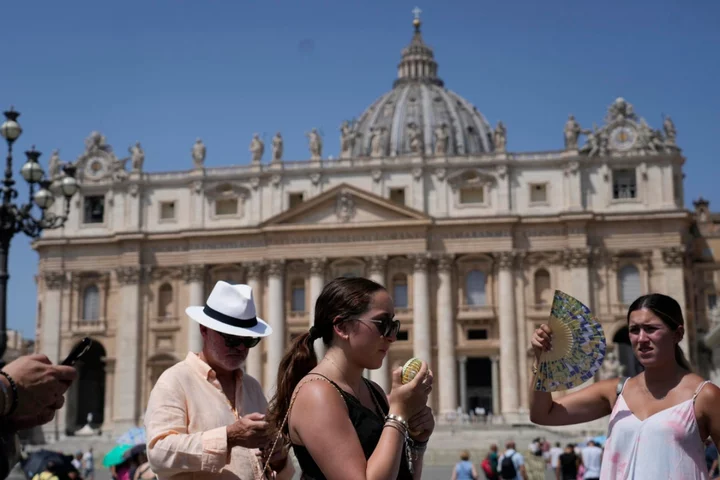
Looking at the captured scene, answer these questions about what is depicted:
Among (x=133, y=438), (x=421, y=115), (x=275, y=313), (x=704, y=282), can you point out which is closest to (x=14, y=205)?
(x=133, y=438)

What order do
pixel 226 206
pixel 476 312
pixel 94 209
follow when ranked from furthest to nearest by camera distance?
pixel 94 209
pixel 226 206
pixel 476 312

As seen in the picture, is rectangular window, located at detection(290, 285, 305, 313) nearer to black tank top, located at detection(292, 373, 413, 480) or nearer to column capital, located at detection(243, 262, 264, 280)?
column capital, located at detection(243, 262, 264, 280)

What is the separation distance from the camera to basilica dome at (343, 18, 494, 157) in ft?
267

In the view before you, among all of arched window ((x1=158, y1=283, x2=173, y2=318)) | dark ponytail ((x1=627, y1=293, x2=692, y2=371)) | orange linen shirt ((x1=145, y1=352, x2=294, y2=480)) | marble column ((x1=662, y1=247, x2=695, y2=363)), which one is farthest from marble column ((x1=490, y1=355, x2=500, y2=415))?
dark ponytail ((x1=627, y1=293, x2=692, y2=371))

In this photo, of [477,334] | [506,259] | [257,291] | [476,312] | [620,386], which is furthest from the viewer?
[257,291]

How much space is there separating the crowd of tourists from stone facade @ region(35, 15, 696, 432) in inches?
1721

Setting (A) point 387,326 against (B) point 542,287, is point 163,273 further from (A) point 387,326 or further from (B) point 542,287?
(A) point 387,326

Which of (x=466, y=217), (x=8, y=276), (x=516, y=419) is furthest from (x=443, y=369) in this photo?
(x=8, y=276)

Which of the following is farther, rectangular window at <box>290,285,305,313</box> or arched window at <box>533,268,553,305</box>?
rectangular window at <box>290,285,305,313</box>

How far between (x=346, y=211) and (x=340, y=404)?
47.6 meters

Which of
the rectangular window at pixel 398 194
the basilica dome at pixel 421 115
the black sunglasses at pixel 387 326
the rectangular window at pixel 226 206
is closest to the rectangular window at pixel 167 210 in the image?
the rectangular window at pixel 226 206

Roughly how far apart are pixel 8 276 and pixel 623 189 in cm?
3976

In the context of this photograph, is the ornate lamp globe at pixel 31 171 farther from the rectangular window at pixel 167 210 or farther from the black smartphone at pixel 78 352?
the rectangular window at pixel 167 210

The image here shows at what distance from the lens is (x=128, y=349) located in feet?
174
